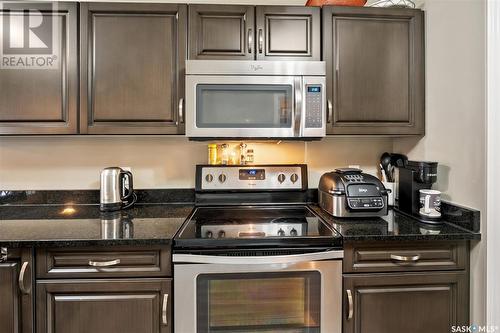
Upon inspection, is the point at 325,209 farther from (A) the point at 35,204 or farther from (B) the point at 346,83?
(A) the point at 35,204

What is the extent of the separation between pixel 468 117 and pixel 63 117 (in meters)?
2.01

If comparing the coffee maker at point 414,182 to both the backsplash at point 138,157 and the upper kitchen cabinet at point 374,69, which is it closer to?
the upper kitchen cabinet at point 374,69

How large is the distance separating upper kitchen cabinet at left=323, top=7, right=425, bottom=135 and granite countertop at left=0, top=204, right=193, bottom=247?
103 cm

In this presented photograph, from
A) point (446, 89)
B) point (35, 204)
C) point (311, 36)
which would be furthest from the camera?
point (35, 204)

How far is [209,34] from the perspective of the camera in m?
1.58

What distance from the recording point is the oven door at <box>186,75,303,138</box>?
59.4 inches

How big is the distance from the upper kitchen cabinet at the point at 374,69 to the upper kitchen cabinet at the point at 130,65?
83 centimetres

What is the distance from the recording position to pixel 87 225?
1.42 m

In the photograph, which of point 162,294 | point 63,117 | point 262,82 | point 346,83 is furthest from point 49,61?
point 346,83

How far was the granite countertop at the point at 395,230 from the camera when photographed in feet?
4.20

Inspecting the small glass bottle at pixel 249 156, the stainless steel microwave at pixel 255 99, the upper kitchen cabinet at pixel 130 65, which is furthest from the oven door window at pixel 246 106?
the small glass bottle at pixel 249 156

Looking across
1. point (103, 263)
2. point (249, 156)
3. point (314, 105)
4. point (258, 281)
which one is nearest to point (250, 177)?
point (249, 156)

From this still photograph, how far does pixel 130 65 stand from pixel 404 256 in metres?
1.64

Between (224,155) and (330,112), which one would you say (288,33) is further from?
(224,155)
